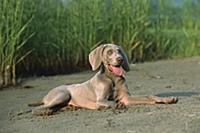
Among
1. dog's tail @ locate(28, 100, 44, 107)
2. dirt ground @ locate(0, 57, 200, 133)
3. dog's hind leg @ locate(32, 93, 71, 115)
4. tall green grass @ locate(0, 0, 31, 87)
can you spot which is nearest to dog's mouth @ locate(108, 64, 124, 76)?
dirt ground @ locate(0, 57, 200, 133)

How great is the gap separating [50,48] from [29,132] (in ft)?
20.5

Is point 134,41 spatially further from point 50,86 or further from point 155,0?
point 50,86

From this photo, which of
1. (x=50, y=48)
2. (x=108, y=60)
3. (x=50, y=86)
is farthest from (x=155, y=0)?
Result: (x=108, y=60)

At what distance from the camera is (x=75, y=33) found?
43.2ft

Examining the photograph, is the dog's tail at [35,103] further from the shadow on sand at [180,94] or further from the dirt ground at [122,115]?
the shadow on sand at [180,94]

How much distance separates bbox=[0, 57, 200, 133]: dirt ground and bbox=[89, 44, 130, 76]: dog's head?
0.52 metres

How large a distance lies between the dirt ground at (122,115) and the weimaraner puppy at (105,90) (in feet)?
0.39

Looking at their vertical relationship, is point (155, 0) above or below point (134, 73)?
above

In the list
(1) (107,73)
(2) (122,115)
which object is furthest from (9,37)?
(2) (122,115)

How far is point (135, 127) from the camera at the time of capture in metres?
6.43

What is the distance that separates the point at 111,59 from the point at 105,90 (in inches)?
13.8

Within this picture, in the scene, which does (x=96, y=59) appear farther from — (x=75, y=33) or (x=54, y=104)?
(x=75, y=33)

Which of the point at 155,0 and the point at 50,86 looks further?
the point at 155,0

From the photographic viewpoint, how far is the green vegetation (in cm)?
1117
